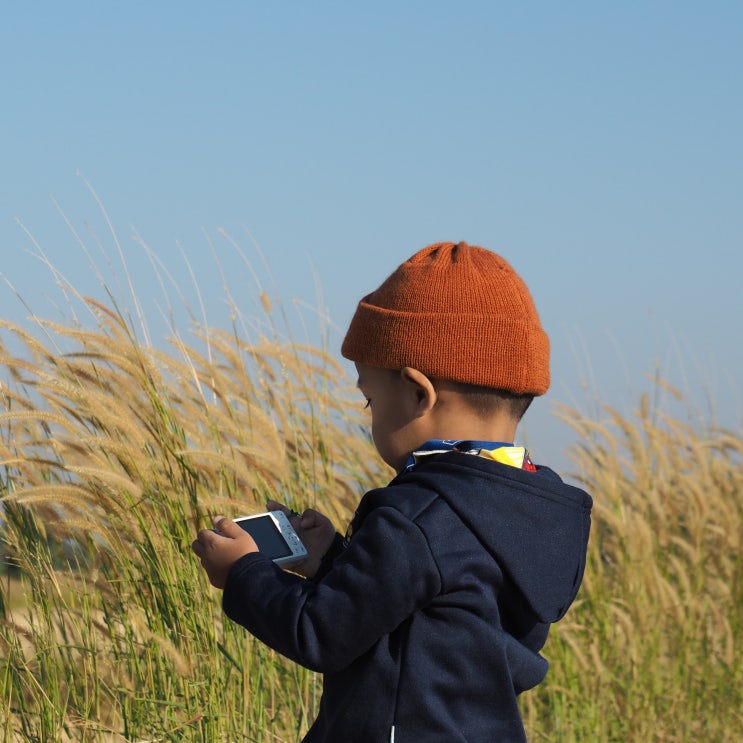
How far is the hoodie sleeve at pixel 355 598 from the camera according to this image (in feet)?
5.11

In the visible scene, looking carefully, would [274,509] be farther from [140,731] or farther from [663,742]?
[663,742]

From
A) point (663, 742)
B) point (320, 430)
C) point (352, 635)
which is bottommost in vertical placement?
point (663, 742)

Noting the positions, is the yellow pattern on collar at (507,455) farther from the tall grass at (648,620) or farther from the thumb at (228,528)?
the tall grass at (648,620)

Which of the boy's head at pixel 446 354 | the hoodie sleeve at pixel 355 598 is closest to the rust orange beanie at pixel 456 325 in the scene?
the boy's head at pixel 446 354

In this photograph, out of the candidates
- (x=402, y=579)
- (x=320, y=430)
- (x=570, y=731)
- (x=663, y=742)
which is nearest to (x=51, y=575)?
(x=320, y=430)

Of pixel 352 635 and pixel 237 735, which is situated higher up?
pixel 352 635

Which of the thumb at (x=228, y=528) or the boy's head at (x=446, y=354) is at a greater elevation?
the boy's head at (x=446, y=354)

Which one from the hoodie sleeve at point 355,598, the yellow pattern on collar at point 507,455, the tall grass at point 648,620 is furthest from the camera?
the tall grass at point 648,620

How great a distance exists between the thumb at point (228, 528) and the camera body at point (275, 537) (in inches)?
1.2

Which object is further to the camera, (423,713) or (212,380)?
(212,380)

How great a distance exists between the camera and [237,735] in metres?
2.50

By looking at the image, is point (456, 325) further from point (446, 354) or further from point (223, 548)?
point (223, 548)

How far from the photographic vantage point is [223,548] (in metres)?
1.73

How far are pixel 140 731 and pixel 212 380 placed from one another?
95cm
